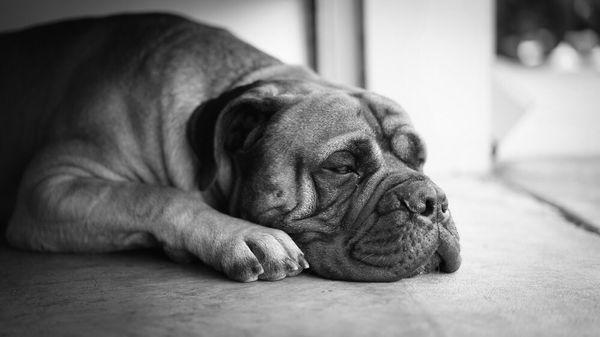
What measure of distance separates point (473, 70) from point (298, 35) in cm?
123

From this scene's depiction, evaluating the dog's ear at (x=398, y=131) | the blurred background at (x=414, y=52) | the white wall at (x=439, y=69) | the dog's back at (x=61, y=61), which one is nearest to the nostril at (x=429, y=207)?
Result: the dog's ear at (x=398, y=131)

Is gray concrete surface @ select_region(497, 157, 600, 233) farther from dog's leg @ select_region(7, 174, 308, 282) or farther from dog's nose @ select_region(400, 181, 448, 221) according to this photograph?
dog's leg @ select_region(7, 174, 308, 282)

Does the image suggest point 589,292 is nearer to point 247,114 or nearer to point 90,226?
point 247,114

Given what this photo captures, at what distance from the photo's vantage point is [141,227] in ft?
8.57

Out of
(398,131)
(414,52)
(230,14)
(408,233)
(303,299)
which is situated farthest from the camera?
(230,14)

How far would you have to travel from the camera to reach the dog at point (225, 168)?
2.34 metres

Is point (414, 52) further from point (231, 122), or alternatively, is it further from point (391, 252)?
point (391, 252)

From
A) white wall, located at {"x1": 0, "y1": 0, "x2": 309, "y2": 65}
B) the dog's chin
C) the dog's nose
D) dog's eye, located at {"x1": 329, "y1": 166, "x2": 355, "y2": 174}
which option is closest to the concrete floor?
the dog's chin

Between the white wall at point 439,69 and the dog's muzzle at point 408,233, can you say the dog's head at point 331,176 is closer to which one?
the dog's muzzle at point 408,233

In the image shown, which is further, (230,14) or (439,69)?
(230,14)

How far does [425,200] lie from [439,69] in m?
2.56

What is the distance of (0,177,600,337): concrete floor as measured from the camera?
1.90m

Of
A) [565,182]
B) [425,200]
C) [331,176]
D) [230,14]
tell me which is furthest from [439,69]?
[425,200]

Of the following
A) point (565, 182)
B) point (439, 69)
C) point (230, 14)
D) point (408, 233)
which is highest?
point (230, 14)
